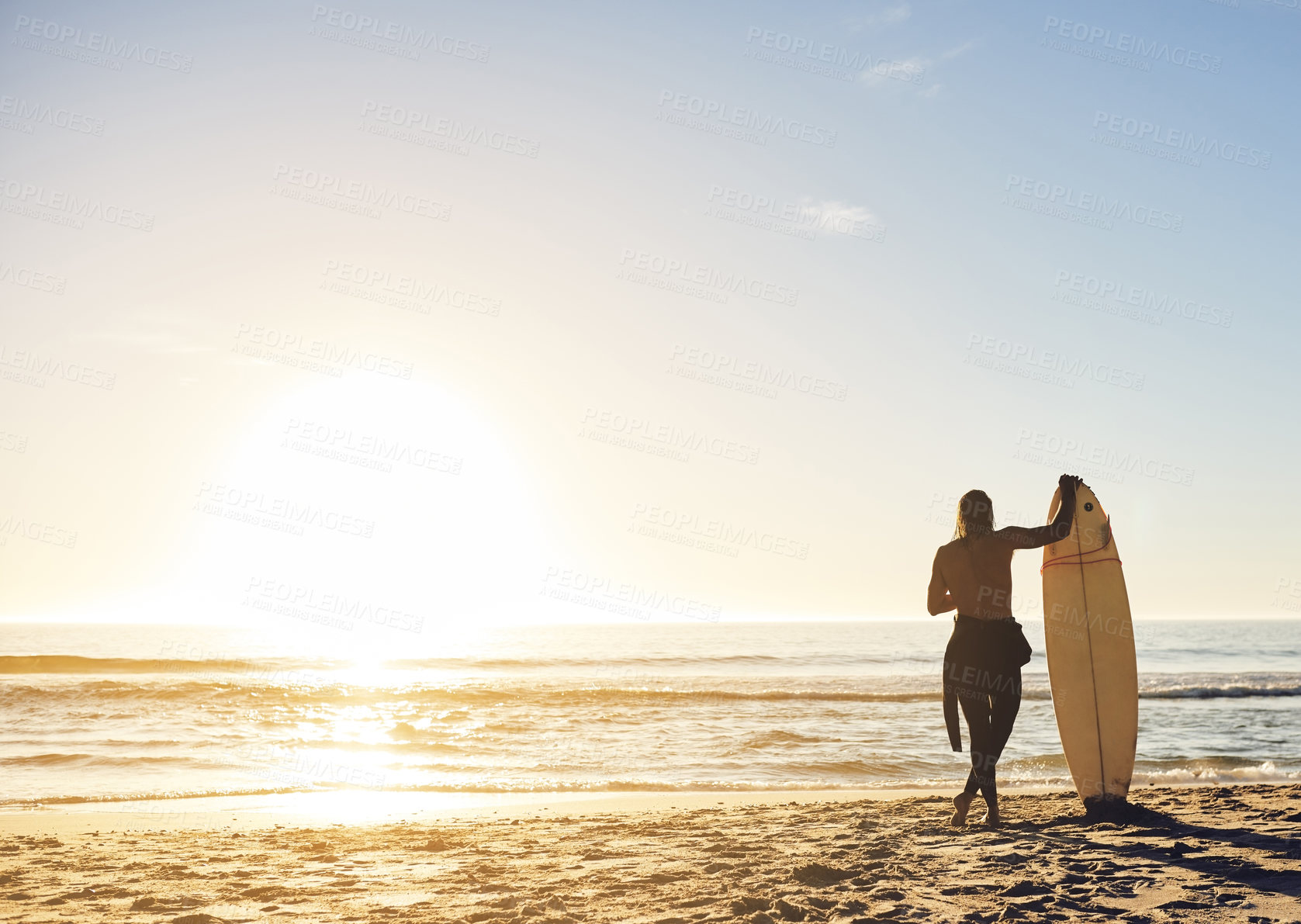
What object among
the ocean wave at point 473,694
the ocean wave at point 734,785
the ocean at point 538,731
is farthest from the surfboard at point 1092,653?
the ocean wave at point 473,694

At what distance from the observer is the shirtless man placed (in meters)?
4.65

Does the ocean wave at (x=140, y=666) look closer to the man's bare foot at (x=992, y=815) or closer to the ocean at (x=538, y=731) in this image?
the ocean at (x=538, y=731)

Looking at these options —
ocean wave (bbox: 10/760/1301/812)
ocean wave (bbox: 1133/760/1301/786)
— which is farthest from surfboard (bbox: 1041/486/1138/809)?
ocean wave (bbox: 1133/760/1301/786)

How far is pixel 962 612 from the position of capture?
189 inches

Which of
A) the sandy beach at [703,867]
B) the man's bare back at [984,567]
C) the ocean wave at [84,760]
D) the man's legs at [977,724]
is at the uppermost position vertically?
the man's bare back at [984,567]

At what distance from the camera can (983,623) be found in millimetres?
4715

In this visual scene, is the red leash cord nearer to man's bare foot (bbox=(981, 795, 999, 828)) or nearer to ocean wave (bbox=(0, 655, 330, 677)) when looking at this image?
man's bare foot (bbox=(981, 795, 999, 828))

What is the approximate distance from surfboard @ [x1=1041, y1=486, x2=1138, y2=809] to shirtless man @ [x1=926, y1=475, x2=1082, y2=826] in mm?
718

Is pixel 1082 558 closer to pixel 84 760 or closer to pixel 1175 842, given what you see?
pixel 1175 842

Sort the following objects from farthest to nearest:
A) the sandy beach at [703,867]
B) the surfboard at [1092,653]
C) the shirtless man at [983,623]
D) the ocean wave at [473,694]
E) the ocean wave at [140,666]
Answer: the ocean wave at [140,666] → the ocean wave at [473,694] → the surfboard at [1092,653] → the shirtless man at [983,623] → the sandy beach at [703,867]

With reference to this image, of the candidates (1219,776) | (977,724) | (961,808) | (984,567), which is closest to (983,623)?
(984,567)

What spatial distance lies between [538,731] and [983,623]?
8381mm

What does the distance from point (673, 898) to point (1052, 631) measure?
3386mm

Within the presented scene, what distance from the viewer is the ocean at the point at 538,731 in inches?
327
